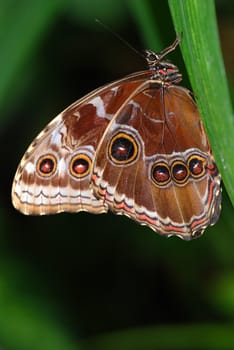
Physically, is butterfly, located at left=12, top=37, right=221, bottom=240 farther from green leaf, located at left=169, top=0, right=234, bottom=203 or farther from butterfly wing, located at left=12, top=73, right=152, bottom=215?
green leaf, located at left=169, top=0, right=234, bottom=203

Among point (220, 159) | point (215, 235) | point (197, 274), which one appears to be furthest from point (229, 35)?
point (220, 159)

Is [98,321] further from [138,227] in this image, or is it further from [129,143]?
[129,143]

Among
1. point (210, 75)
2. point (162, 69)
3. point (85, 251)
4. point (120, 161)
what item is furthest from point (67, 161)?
point (85, 251)

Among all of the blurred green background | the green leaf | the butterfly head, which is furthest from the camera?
the blurred green background

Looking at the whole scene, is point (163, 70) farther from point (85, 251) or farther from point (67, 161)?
point (85, 251)

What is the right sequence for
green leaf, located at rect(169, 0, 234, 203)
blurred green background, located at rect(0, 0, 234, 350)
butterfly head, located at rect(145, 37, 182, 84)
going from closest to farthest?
green leaf, located at rect(169, 0, 234, 203)
butterfly head, located at rect(145, 37, 182, 84)
blurred green background, located at rect(0, 0, 234, 350)

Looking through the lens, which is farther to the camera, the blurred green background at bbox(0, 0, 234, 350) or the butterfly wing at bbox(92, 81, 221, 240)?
the blurred green background at bbox(0, 0, 234, 350)

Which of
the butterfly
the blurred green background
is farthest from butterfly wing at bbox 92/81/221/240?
the blurred green background
